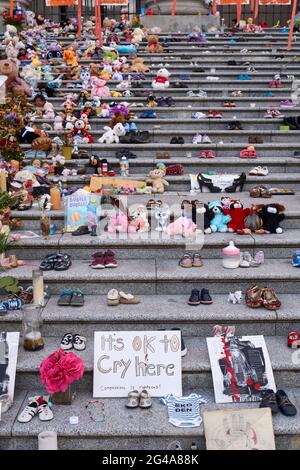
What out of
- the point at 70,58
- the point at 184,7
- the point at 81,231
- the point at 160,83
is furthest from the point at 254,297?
the point at 184,7

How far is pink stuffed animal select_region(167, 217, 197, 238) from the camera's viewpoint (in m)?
5.60

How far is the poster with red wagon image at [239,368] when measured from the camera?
4.17 m

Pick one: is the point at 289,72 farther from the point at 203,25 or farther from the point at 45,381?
the point at 45,381

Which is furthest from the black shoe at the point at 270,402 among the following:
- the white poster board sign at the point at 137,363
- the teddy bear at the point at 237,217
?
the teddy bear at the point at 237,217

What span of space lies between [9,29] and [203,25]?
18.3 ft

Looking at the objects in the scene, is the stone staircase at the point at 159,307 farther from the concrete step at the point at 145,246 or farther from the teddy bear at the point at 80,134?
the teddy bear at the point at 80,134

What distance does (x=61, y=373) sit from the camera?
400 cm

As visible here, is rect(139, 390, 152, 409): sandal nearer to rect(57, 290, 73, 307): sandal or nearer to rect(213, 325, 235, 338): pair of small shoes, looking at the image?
rect(213, 325, 235, 338): pair of small shoes

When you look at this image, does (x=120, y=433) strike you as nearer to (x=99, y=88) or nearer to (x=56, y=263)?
(x=56, y=263)

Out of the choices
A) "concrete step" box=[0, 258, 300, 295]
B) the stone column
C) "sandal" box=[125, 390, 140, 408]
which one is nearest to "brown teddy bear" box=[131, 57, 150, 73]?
the stone column

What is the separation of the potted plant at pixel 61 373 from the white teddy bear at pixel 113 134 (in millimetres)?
4580

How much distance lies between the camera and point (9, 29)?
14.2 meters

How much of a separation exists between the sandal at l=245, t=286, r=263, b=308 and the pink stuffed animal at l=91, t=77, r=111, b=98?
585 cm

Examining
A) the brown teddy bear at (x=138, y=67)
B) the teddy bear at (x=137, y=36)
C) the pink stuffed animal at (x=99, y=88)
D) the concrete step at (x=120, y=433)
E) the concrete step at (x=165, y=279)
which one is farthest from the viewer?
the teddy bear at (x=137, y=36)
